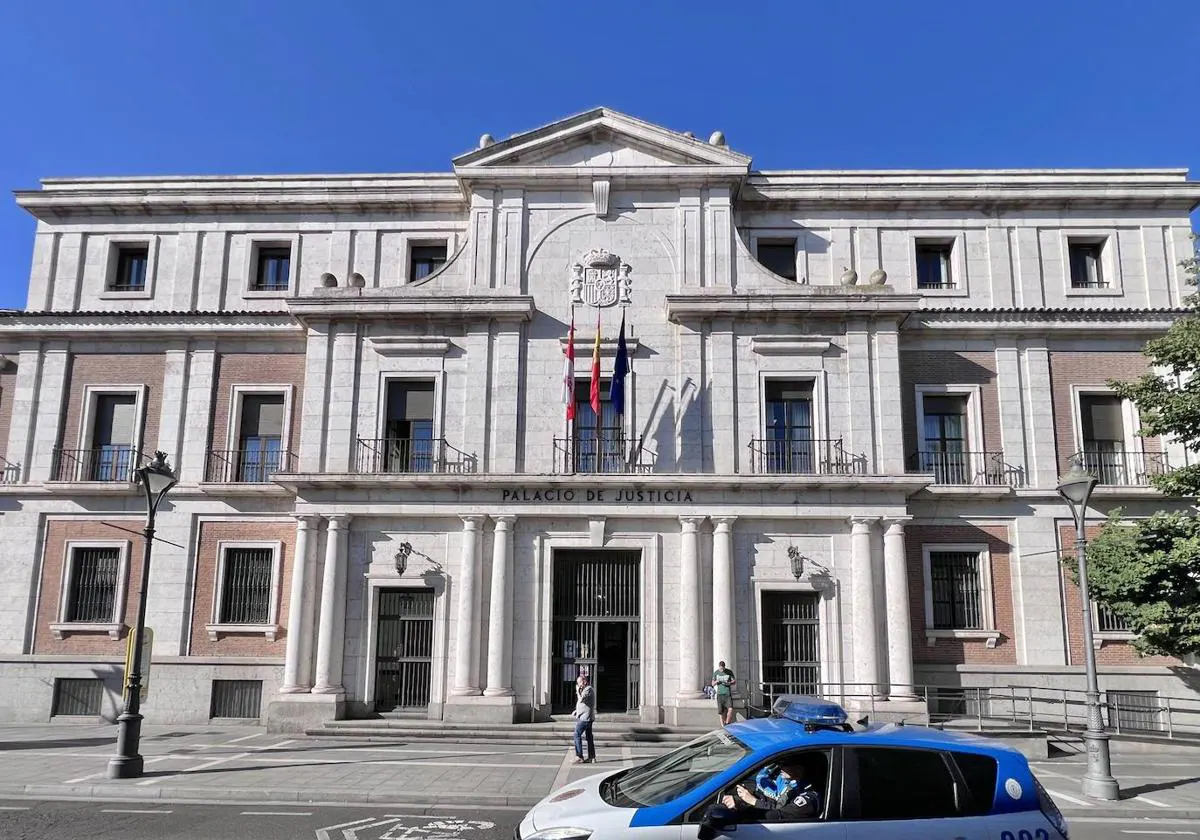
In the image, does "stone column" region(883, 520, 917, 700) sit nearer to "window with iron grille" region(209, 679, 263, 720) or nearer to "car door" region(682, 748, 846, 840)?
"car door" region(682, 748, 846, 840)

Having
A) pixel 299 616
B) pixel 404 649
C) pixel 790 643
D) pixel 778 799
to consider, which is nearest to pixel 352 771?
pixel 404 649

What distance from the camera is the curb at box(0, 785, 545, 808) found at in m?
12.3

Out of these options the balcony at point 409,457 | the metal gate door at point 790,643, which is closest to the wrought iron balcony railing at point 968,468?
the metal gate door at point 790,643

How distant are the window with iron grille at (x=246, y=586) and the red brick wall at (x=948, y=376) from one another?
1670 cm

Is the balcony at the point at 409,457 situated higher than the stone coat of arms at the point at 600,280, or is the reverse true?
the stone coat of arms at the point at 600,280

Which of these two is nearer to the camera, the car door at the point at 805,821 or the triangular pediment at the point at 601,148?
the car door at the point at 805,821

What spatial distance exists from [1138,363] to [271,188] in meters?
23.9

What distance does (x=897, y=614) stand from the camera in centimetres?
1923

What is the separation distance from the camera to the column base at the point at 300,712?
62.2 feet

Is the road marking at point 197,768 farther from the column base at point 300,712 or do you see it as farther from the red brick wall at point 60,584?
the red brick wall at point 60,584

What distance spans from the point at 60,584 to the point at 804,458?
19.0 meters

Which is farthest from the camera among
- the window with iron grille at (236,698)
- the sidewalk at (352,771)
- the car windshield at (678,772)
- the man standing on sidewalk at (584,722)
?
the window with iron grille at (236,698)

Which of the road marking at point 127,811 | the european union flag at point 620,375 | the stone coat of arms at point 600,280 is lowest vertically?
the road marking at point 127,811

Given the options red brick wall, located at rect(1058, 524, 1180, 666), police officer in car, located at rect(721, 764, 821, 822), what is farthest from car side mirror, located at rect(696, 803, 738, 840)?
red brick wall, located at rect(1058, 524, 1180, 666)
